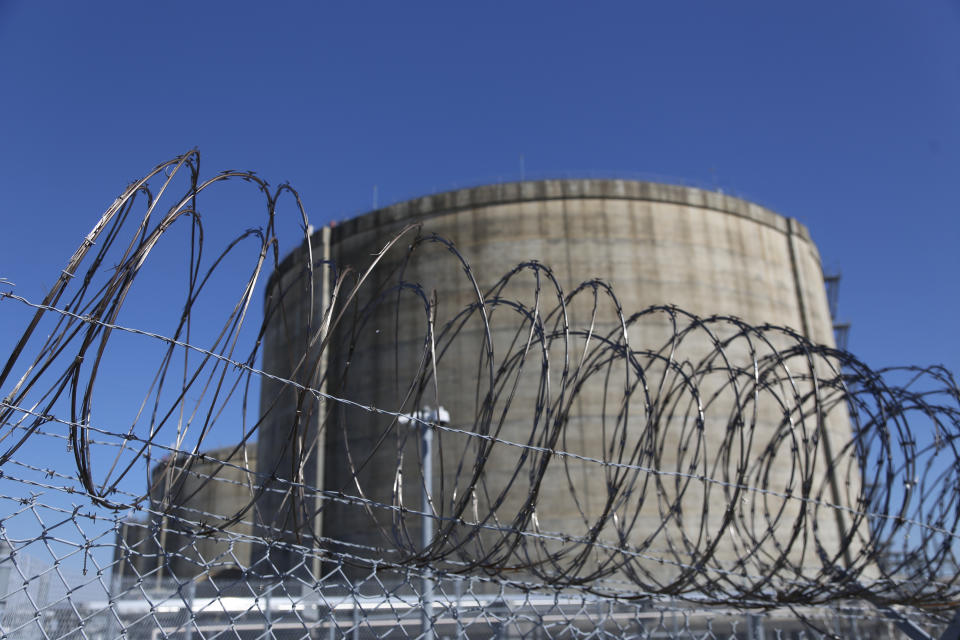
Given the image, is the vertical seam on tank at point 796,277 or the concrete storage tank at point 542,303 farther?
the vertical seam on tank at point 796,277

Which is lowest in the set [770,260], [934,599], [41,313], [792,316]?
[934,599]

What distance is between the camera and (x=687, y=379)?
7277mm

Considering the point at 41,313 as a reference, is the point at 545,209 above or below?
above

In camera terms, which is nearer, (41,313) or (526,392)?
(41,313)

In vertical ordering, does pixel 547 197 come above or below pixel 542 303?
above

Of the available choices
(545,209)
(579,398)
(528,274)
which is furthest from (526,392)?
(545,209)

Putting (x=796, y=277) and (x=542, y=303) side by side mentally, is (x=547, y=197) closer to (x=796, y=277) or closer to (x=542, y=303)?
(x=542, y=303)

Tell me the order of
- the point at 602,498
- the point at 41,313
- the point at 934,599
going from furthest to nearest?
the point at 602,498, the point at 934,599, the point at 41,313

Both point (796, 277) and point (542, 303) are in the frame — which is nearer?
point (542, 303)

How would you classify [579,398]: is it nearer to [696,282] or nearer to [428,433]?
[696,282]

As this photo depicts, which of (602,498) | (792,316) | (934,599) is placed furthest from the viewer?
(792,316)

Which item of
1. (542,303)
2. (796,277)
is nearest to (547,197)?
(542,303)

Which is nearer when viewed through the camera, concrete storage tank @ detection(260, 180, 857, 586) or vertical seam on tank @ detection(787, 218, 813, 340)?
concrete storage tank @ detection(260, 180, 857, 586)

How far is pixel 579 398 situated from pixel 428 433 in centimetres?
1081
